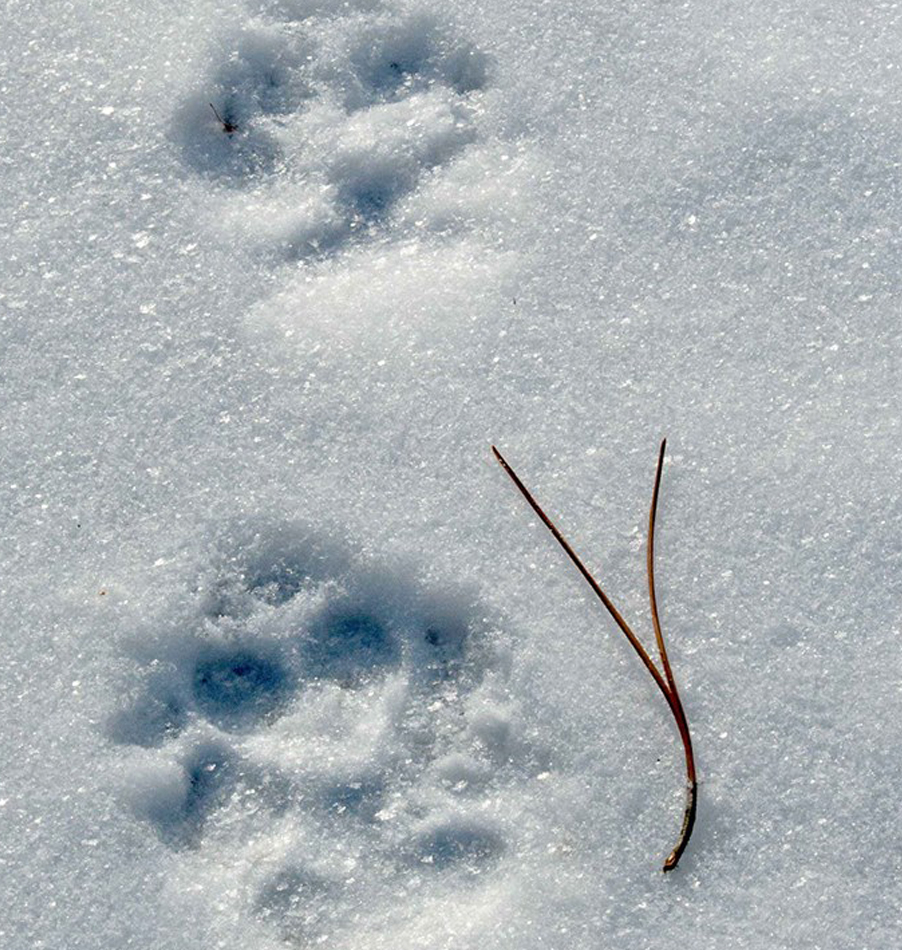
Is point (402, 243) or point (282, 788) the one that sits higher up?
point (402, 243)

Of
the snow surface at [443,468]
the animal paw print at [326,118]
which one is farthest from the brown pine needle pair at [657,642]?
the animal paw print at [326,118]

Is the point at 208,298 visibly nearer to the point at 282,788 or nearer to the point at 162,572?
the point at 162,572

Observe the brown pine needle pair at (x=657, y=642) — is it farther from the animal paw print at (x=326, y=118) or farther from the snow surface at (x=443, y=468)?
the animal paw print at (x=326, y=118)

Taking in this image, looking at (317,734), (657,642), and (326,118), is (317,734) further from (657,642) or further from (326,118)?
(326,118)

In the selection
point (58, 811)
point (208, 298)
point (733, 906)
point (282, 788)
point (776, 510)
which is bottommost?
point (733, 906)

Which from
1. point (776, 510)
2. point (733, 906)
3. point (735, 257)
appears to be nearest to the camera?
point (733, 906)

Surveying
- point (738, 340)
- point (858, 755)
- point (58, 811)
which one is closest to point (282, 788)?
point (58, 811)

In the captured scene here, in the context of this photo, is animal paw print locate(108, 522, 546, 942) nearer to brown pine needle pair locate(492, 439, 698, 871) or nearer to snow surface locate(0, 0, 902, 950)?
snow surface locate(0, 0, 902, 950)
